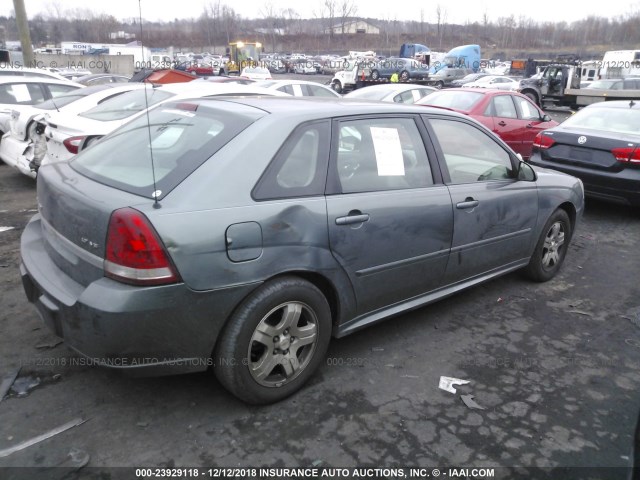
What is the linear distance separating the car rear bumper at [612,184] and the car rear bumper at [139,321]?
18.7 ft

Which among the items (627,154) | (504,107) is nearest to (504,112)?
(504,107)

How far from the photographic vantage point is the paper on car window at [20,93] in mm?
8766

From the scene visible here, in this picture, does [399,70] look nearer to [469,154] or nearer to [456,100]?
[456,100]

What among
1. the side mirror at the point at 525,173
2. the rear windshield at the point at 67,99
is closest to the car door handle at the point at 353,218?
the side mirror at the point at 525,173

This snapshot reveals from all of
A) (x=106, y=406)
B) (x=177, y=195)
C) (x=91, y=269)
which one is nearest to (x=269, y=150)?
(x=177, y=195)

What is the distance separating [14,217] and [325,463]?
204 inches

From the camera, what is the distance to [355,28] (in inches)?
4247

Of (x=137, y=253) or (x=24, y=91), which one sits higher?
(x=24, y=91)

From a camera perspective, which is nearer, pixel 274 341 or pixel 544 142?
pixel 274 341

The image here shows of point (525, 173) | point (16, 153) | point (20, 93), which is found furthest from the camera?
point (20, 93)

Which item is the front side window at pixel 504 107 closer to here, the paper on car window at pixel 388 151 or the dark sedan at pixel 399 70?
the paper on car window at pixel 388 151

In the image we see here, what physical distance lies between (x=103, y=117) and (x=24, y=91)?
3.45 m

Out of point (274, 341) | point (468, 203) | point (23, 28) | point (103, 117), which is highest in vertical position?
point (23, 28)

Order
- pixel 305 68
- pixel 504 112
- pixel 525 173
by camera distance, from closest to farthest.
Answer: pixel 525 173, pixel 504 112, pixel 305 68
